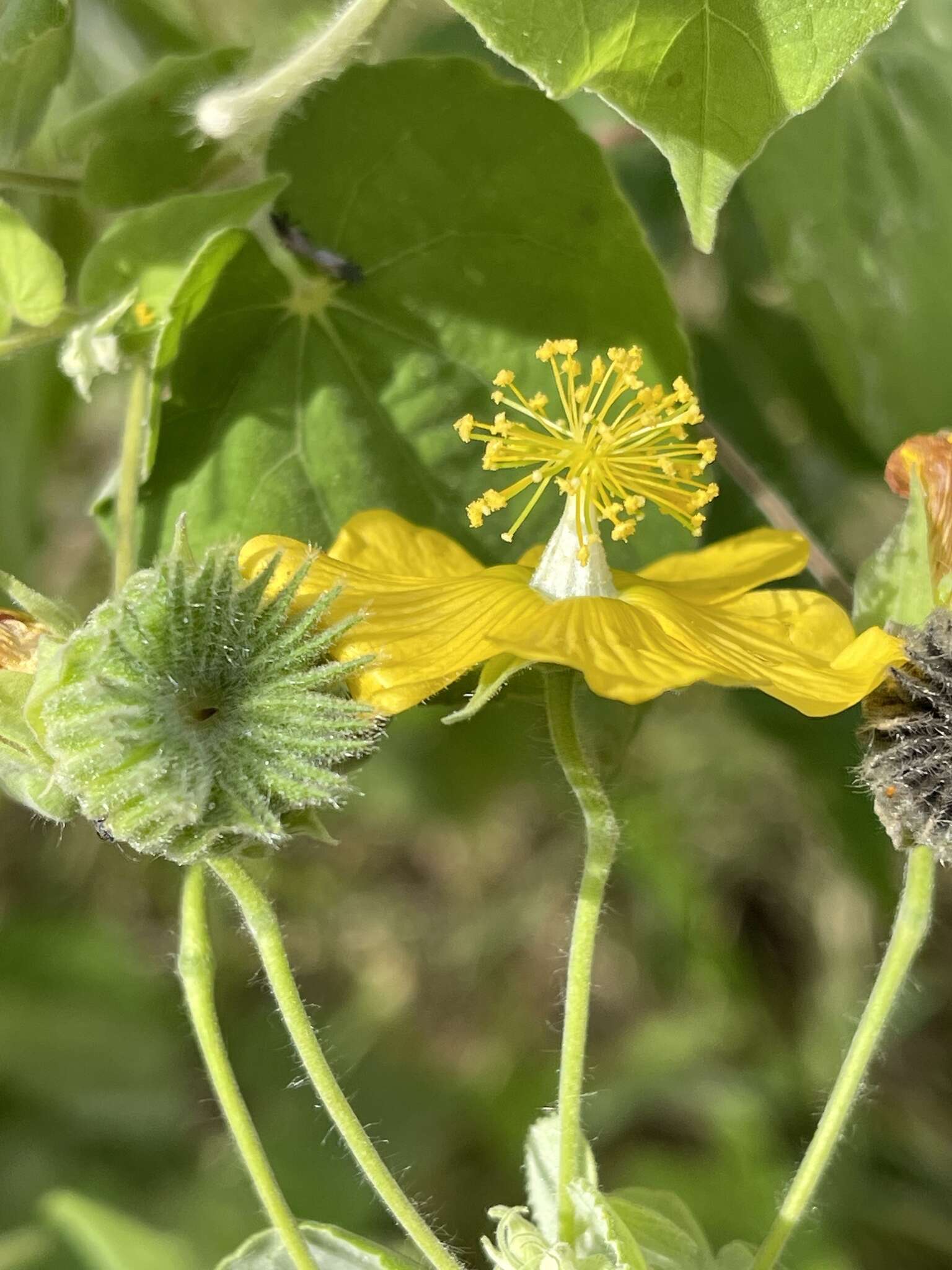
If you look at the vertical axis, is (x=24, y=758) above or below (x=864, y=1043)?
above

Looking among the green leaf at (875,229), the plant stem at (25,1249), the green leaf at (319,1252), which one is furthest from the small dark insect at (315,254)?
the plant stem at (25,1249)

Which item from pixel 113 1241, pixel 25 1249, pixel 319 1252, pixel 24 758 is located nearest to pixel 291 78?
pixel 24 758

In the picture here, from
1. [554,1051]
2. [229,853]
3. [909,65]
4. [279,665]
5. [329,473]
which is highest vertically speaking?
[909,65]

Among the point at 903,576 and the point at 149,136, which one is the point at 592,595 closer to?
the point at 903,576

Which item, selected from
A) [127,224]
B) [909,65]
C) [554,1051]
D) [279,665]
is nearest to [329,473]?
[127,224]

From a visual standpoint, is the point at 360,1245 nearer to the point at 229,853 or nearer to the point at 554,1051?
the point at 229,853

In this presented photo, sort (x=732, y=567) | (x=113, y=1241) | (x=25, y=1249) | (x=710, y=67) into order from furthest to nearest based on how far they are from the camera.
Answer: (x=25, y=1249) → (x=113, y=1241) → (x=732, y=567) → (x=710, y=67)

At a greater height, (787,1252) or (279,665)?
(279,665)

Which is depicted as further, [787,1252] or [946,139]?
[787,1252]
